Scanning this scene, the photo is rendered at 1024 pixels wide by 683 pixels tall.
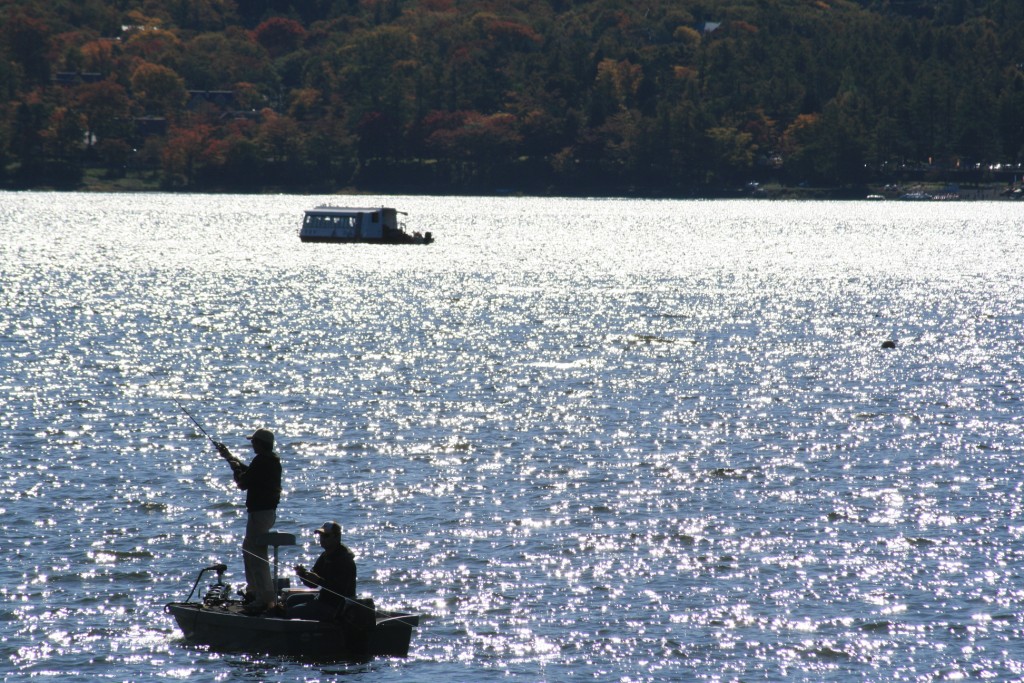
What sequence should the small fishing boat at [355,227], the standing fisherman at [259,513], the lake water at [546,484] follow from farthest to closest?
the small fishing boat at [355,227], the lake water at [546,484], the standing fisherman at [259,513]

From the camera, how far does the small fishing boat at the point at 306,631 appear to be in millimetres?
26094

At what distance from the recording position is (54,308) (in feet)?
306

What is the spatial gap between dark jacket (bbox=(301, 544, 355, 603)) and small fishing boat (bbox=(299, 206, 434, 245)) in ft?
436

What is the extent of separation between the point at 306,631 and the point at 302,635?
0.33 ft

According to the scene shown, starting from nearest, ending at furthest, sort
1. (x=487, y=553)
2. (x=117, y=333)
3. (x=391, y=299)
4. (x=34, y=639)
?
1. (x=34, y=639)
2. (x=487, y=553)
3. (x=117, y=333)
4. (x=391, y=299)

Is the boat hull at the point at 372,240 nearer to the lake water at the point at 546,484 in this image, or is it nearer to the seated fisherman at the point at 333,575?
the lake water at the point at 546,484

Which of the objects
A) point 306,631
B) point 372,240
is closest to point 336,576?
point 306,631

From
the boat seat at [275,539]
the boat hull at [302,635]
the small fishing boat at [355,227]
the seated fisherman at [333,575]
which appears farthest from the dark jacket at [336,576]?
the small fishing boat at [355,227]

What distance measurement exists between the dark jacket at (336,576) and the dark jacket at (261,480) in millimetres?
1550

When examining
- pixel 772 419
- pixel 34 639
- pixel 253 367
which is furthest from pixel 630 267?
pixel 34 639

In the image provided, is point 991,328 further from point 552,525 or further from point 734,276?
point 552,525

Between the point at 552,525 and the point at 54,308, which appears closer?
the point at 552,525

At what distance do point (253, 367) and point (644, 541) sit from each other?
33.2 meters

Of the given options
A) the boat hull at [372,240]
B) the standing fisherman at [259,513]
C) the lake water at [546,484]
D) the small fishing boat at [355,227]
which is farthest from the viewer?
the small fishing boat at [355,227]
